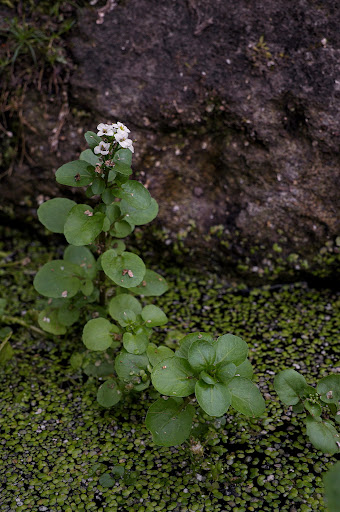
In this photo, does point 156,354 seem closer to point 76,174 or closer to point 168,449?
point 168,449

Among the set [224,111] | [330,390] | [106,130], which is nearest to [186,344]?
[330,390]

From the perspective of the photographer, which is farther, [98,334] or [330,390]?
[98,334]

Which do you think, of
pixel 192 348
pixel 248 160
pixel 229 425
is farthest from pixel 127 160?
pixel 229 425

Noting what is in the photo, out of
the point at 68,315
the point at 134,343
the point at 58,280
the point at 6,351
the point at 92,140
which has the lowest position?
the point at 6,351

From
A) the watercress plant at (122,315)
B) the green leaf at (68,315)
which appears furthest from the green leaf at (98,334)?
the green leaf at (68,315)

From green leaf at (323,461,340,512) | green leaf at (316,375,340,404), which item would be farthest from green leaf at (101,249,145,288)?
green leaf at (323,461,340,512)

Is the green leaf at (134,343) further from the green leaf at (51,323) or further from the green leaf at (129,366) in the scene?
the green leaf at (51,323)

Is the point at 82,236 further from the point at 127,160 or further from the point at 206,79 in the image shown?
the point at 206,79
